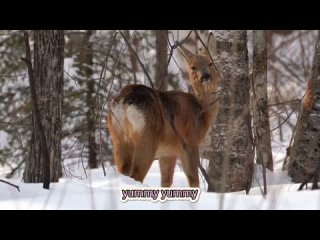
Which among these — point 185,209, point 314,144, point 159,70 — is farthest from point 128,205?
point 159,70

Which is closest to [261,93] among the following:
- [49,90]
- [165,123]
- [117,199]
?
[165,123]

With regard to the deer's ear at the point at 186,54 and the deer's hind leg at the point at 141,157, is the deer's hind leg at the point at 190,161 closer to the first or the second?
the deer's hind leg at the point at 141,157

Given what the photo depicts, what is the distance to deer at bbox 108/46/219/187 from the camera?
6.18 m

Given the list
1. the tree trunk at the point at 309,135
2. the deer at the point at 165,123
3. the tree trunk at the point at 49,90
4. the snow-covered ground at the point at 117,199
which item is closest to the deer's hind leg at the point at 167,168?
the deer at the point at 165,123

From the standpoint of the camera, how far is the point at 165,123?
6441 mm

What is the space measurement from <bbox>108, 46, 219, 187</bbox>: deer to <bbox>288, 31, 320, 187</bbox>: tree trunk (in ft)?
3.14

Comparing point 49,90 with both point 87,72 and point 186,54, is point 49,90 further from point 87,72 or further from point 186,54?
point 87,72

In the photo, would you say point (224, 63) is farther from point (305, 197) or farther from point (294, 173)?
point (305, 197)

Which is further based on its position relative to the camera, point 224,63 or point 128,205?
point 224,63

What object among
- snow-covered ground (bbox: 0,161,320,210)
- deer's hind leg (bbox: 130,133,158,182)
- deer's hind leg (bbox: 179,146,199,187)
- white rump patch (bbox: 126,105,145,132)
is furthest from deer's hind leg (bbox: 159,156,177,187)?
snow-covered ground (bbox: 0,161,320,210)

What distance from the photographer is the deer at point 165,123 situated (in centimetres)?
618

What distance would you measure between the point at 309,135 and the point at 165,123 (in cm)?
149
